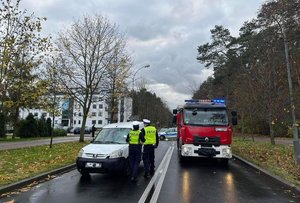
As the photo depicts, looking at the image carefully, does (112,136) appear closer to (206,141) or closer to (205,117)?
(206,141)

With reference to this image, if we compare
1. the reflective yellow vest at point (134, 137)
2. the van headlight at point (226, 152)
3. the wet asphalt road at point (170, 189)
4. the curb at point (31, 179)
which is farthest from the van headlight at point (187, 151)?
the curb at point (31, 179)

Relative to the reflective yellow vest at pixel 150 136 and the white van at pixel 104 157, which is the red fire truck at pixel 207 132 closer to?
the reflective yellow vest at pixel 150 136

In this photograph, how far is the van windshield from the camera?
12172 millimetres

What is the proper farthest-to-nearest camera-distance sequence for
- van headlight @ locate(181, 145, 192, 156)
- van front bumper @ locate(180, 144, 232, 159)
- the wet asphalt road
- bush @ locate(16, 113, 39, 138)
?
1. bush @ locate(16, 113, 39, 138)
2. van headlight @ locate(181, 145, 192, 156)
3. van front bumper @ locate(180, 144, 232, 159)
4. the wet asphalt road

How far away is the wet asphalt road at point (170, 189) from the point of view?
26.6 ft

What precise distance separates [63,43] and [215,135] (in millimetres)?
17741

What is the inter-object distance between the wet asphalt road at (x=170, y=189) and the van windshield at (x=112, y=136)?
1.20 meters

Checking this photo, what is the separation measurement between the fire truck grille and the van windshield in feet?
11.4

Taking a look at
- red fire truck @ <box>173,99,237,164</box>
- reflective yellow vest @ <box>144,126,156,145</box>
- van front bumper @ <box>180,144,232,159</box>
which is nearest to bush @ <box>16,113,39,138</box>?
red fire truck @ <box>173,99,237,164</box>

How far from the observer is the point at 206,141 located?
14695mm

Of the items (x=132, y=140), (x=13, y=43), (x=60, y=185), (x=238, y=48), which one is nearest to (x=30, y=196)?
(x=60, y=185)

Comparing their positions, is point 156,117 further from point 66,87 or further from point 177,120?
point 177,120

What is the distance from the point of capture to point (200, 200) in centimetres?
800

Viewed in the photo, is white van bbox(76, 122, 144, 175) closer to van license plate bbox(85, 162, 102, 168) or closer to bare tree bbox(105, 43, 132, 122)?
van license plate bbox(85, 162, 102, 168)
